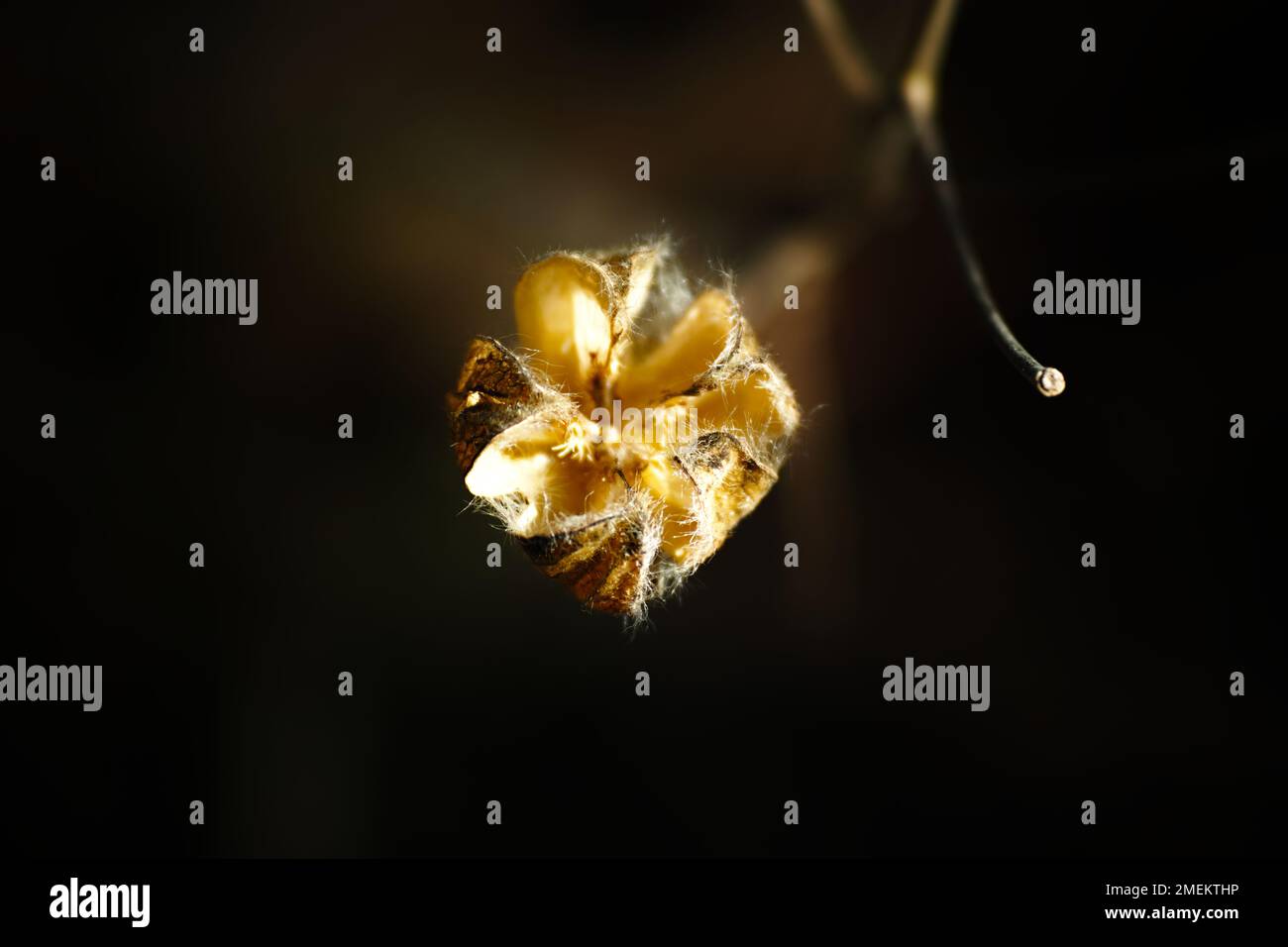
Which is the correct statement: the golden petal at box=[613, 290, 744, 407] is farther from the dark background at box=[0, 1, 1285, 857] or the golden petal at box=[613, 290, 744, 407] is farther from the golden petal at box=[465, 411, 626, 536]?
the dark background at box=[0, 1, 1285, 857]

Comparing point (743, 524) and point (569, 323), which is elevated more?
point (569, 323)

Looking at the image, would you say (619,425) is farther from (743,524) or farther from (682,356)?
(743,524)

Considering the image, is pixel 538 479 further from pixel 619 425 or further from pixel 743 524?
pixel 743 524

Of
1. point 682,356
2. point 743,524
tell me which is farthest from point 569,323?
point 743,524

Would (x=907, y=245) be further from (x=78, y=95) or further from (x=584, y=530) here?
(x=78, y=95)

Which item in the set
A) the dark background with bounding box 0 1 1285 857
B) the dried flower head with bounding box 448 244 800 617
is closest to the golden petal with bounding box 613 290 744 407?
the dried flower head with bounding box 448 244 800 617

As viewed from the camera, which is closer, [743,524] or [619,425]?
[619,425]

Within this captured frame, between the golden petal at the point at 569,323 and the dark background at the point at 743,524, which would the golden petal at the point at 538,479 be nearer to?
the golden petal at the point at 569,323
